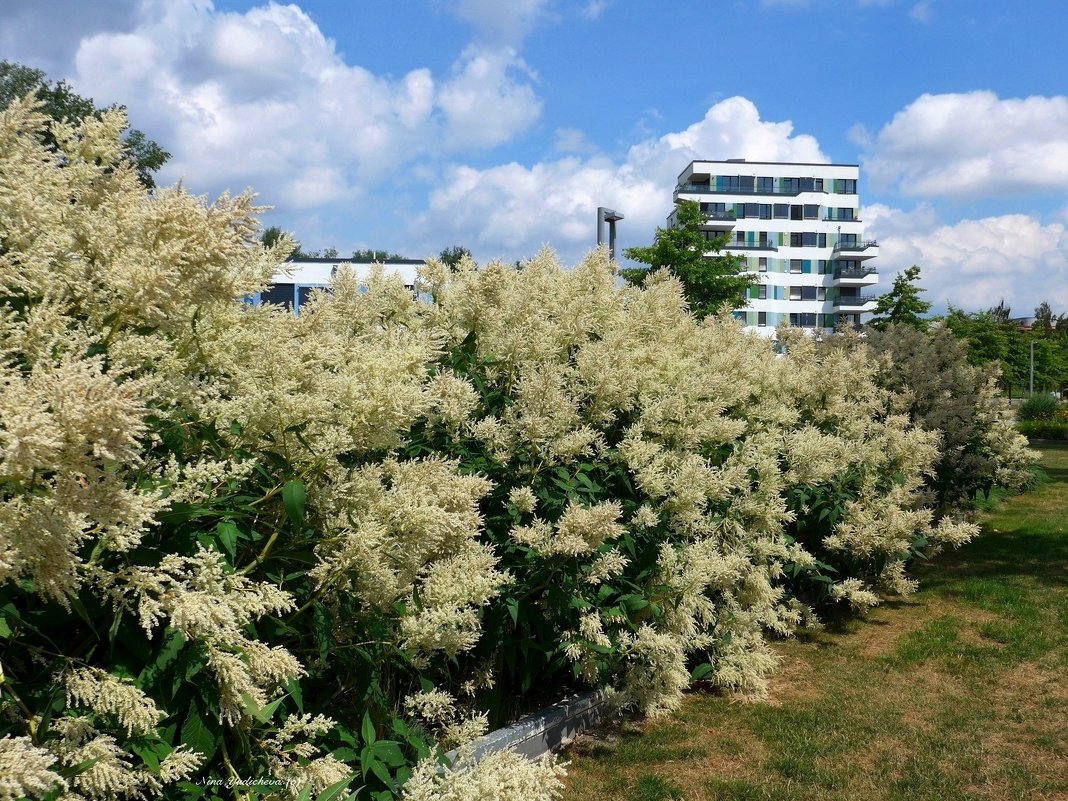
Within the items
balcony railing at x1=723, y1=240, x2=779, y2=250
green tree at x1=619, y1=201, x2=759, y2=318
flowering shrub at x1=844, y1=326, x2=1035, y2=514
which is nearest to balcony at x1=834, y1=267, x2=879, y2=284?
balcony railing at x1=723, y1=240, x2=779, y2=250

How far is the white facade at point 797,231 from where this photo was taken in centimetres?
8438

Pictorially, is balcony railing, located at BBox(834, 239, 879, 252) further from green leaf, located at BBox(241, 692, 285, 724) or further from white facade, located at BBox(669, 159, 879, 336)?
green leaf, located at BBox(241, 692, 285, 724)

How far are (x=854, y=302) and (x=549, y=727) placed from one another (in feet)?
285

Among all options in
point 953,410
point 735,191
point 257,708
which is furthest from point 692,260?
point 735,191

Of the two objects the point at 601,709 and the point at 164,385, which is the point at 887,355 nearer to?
the point at 601,709

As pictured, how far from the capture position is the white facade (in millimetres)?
84375

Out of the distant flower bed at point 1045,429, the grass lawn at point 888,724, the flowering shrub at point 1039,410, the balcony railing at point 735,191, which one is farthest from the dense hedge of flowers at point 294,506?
the balcony railing at point 735,191

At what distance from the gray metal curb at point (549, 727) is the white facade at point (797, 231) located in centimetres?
8199

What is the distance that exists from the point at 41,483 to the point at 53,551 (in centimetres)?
14

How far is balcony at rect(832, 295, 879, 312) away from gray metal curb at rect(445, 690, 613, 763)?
85043 mm

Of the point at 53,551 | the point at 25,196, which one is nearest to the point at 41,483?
the point at 53,551

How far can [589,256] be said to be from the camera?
6.36 metres

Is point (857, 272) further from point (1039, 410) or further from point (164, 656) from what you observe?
point (164, 656)

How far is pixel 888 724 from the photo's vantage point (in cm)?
560
